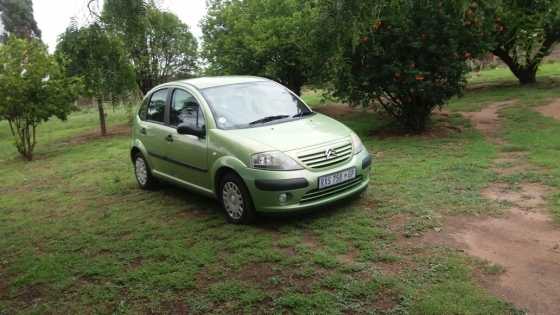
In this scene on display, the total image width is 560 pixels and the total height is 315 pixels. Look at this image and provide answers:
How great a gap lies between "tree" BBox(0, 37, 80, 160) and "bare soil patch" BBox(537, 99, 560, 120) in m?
11.3

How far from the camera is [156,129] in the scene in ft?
23.2

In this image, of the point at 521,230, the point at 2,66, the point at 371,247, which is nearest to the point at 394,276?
the point at 371,247

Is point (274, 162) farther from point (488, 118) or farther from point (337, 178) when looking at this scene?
point (488, 118)

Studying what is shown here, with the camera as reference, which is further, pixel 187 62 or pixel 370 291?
pixel 187 62

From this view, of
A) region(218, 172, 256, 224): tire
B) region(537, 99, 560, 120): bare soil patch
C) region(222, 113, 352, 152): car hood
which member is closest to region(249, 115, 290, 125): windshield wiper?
region(222, 113, 352, 152): car hood

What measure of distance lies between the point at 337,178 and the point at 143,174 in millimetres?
3533

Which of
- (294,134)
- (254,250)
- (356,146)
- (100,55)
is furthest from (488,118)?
(100,55)

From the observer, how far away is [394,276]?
4.17 meters

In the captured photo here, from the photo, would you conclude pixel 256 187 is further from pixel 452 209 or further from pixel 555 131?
pixel 555 131

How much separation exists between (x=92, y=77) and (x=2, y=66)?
9.07m

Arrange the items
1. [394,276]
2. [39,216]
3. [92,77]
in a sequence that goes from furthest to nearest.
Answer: [39,216], [92,77], [394,276]

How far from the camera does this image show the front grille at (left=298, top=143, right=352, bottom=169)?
17.8 feet

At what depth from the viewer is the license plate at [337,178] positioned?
214 inches

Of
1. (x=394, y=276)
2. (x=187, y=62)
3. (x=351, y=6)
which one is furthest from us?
(x=187, y=62)
